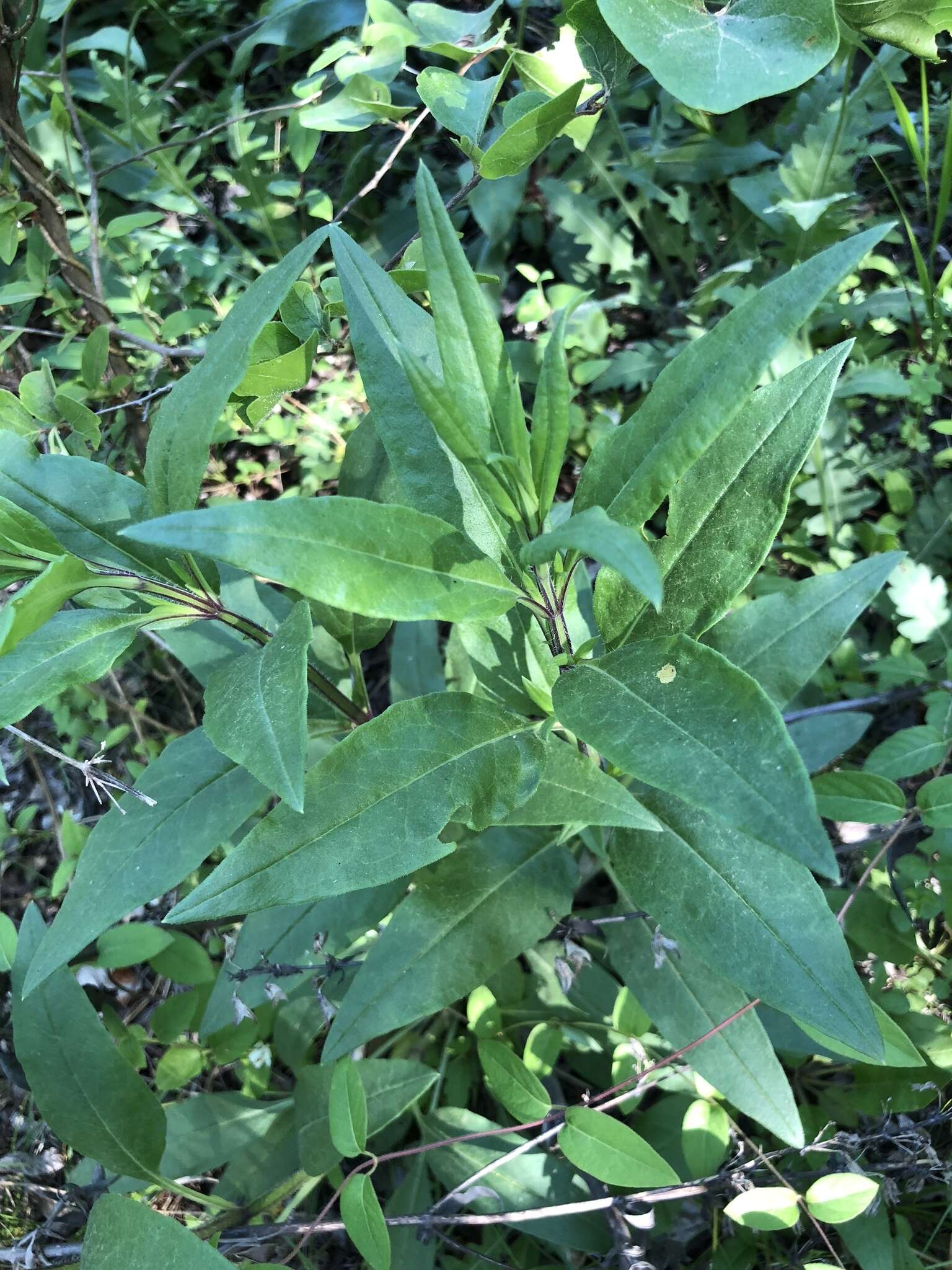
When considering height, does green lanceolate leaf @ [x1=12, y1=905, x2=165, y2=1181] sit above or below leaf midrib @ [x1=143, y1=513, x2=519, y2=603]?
below

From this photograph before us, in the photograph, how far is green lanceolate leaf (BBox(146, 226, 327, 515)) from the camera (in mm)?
1179

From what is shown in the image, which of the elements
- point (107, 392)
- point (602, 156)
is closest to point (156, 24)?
point (602, 156)

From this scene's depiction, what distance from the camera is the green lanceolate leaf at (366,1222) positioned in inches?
54.4

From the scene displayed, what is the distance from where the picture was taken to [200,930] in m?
2.38

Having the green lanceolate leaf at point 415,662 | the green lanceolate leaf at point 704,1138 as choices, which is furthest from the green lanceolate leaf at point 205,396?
the green lanceolate leaf at point 704,1138

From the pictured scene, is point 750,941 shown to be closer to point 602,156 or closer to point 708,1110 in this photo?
point 708,1110

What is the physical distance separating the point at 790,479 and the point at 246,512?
728 millimetres

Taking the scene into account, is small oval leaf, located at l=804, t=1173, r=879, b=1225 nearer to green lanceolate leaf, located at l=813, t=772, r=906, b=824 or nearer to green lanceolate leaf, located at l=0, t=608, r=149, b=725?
green lanceolate leaf, located at l=813, t=772, r=906, b=824

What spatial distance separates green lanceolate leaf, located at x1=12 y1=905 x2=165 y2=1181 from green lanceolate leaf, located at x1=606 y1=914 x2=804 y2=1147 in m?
0.95

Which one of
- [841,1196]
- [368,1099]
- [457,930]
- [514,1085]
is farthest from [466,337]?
[841,1196]

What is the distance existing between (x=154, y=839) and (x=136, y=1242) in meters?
0.65

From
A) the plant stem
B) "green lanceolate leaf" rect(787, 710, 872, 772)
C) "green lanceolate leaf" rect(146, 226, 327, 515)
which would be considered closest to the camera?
"green lanceolate leaf" rect(146, 226, 327, 515)

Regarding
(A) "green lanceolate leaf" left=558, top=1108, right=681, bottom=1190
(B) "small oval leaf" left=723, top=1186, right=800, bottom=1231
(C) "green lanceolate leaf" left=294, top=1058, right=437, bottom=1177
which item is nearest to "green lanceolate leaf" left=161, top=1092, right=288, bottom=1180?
(C) "green lanceolate leaf" left=294, top=1058, right=437, bottom=1177

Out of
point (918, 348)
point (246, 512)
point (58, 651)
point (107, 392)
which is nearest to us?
point (246, 512)
